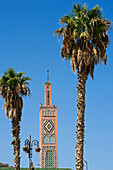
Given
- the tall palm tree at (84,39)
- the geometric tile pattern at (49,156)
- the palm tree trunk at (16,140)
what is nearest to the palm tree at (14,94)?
the palm tree trunk at (16,140)

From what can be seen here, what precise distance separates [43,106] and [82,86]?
1044 inches

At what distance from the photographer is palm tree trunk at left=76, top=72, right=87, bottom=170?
22984mm

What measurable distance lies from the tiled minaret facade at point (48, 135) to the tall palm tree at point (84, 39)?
80.9 ft

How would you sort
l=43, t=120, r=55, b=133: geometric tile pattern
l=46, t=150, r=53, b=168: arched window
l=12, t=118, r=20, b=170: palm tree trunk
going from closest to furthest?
l=12, t=118, r=20, b=170: palm tree trunk
l=46, t=150, r=53, b=168: arched window
l=43, t=120, r=55, b=133: geometric tile pattern

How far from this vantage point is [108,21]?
2550 centimetres

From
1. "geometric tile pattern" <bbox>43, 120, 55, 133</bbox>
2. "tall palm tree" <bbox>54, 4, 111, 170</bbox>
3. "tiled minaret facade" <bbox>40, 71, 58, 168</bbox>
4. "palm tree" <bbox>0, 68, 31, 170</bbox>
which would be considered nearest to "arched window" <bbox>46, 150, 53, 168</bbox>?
"tiled minaret facade" <bbox>40, 71, 58, 168</bbox>

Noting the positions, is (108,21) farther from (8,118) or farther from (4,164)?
(4,164)

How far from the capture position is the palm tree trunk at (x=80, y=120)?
23.0 m

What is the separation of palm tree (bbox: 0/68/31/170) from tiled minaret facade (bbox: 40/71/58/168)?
15.1 metres

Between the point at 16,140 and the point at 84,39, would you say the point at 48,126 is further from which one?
the point at 84,39

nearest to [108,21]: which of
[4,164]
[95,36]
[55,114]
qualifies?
[95,36]

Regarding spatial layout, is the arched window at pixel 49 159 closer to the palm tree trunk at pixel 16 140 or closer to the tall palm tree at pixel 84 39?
the palm tree trunk at pixel 16 140

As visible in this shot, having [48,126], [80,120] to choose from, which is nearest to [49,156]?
[48,126]

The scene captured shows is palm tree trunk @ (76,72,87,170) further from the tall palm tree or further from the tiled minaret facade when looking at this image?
the tiled minaret facade
